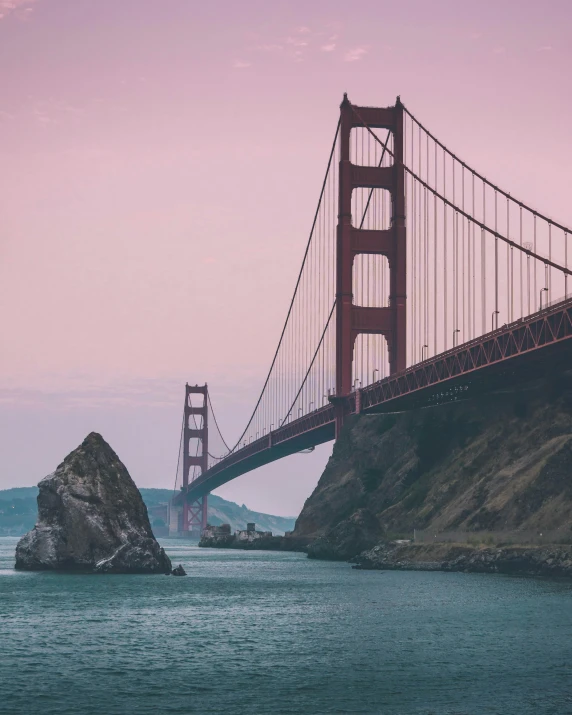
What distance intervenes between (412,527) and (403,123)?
50962mm

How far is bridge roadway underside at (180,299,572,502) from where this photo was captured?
292ft

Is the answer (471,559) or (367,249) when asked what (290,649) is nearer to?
(471,559)

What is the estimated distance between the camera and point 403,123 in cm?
13300

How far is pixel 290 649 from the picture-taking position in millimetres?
43969

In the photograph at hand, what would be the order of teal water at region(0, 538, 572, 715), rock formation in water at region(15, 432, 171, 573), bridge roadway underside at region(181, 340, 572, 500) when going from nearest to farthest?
teal water at region(0, 538, 572, 715), rock formation in water at region(15, 432, 171, 573), bridge roadway underside at region(181, 340, 572, 500)

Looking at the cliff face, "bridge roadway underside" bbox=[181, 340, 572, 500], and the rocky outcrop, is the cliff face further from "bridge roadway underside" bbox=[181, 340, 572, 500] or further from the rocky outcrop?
the rocky outcrop

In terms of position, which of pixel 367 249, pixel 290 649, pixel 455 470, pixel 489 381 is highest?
pixel 367 249

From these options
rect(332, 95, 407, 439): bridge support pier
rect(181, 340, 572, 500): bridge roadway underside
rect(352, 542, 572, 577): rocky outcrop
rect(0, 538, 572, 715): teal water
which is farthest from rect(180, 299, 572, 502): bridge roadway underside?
rect(0, 538, 572, 715): teal water

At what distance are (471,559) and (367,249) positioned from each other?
5424 cm

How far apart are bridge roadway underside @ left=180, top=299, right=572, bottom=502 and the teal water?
23.4 m

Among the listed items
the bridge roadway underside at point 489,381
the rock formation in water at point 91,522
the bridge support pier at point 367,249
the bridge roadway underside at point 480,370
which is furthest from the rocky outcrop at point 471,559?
the bridge support pier at point 367,249

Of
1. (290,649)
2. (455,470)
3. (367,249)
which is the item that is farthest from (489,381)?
(290,649)

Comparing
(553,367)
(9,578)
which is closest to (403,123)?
(553,367)

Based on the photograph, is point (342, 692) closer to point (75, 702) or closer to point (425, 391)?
point (75, 702)
